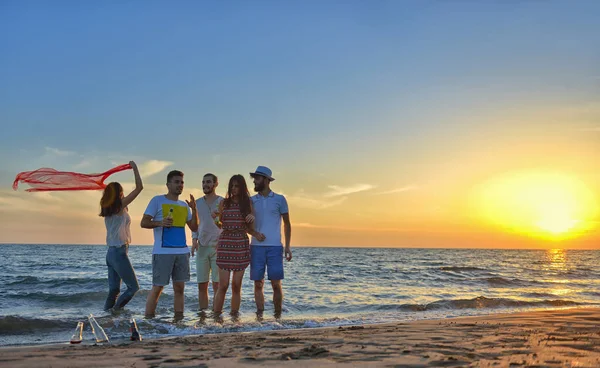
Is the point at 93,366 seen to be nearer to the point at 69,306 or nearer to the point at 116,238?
the point at 116,238

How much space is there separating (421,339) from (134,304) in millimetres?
6797

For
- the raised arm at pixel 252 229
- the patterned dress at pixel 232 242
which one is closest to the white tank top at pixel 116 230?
the patterned dress at pixel 232 242

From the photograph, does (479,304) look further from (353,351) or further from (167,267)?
(353,351)

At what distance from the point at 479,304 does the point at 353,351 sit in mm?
7554

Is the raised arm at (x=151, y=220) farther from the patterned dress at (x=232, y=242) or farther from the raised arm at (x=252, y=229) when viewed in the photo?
the raised arm at (x=252, y=229)

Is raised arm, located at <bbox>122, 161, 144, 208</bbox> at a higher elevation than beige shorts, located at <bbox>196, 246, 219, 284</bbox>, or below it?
higher

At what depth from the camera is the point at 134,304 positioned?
9.94 metres

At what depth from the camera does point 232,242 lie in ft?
23.1

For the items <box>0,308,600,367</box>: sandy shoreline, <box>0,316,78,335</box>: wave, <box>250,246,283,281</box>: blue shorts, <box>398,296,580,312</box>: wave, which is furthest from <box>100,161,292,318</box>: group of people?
<box>398,296,580,312</box>: wave

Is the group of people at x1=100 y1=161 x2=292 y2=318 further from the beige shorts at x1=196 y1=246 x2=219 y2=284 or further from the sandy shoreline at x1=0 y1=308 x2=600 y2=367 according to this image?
the sandy shoreline at x1=0 y1=308 x2=600 y2=367

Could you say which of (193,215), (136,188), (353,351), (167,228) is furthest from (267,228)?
(353,351)

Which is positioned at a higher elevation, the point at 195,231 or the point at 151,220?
the point at 151,220

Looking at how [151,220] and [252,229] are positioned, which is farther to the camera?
[252,229]

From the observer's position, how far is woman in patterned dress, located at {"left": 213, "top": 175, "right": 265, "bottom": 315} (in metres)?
6.94
